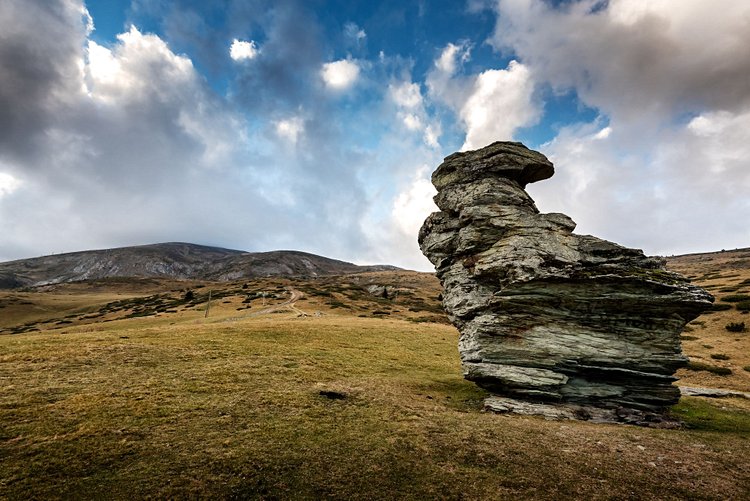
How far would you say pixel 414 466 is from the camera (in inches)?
551

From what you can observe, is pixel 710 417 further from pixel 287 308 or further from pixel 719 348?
pixel 287 308

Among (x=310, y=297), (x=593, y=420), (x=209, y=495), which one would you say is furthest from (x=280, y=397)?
(x=310, y=297)

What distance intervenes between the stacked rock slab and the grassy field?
10.1ft

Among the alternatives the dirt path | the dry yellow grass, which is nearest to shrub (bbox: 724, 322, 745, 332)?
the dry yellow grass

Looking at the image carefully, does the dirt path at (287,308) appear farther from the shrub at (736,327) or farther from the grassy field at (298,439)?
the shrub at (736,327)

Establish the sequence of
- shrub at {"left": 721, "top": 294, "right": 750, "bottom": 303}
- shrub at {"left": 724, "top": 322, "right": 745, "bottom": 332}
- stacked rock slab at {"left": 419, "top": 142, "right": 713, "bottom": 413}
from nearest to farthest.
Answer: stacked rock slab at {"left": 419, "top": 142, "right": 713, "bottom": 413} < shrub at {"left": 724, "top": 322, "right": 745, "bottom": 332} < shrub at {"left": 721, "top": 294, "right": 750, "bottom": 303}

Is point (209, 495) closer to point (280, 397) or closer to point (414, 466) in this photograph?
point (414, 466)

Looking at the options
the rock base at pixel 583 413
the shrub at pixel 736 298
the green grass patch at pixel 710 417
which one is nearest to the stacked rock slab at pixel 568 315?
the rock base at pixel 583 413

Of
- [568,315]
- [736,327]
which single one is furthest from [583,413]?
[736,327]

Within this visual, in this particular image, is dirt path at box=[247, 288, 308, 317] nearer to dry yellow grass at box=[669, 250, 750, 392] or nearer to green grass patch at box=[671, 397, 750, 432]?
green grass patch at box=[671, 397, 750, 432]

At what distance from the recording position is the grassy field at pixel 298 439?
12188mm

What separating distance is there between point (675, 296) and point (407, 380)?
19.6 meters

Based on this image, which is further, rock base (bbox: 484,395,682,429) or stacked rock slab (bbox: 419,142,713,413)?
stacked rock slab (bbox: 419,142,713,413)

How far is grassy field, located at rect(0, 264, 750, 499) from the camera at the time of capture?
12188mm
